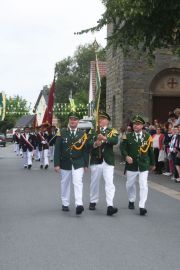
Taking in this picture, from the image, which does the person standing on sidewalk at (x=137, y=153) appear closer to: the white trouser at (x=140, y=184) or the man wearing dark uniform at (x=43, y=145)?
the white trouser at (x=140, y=184)

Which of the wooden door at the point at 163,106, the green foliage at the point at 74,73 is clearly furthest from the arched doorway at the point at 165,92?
the green foliage at the point at 74,73

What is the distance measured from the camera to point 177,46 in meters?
19.4

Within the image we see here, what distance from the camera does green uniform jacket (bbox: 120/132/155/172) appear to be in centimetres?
1102

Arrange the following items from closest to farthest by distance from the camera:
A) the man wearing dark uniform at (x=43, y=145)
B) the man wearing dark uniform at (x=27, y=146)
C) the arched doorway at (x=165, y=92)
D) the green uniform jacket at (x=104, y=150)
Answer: the green uniform jacket at (x=104, y=150) < the man wearing dark uniform at (x=43, y=145) < the man wearing dark uniform at (x=27, y=146) < the arched doorway at (x=165, y=92)

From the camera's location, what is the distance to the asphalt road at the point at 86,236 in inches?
275

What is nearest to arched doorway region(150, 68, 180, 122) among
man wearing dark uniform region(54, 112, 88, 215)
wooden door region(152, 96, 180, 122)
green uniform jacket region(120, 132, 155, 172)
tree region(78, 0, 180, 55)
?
wooden door region(152, 96, 180, 122)

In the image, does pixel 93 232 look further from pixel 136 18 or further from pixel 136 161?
pixel 136 18

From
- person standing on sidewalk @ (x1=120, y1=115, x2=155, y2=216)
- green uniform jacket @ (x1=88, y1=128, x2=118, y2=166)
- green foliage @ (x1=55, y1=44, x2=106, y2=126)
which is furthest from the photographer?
green foliage @ (x1=55, y1=44, x2=106, y2=126)

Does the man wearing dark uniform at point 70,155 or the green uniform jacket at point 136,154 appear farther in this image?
the green uniform jacket at point 136,154

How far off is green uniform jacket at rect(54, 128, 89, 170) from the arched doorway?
2191 centimetres

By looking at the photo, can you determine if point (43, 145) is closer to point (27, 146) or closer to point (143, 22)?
point (27, 146)

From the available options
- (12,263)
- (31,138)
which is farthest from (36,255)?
(31,138)

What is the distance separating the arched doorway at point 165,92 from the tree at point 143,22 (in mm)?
11563

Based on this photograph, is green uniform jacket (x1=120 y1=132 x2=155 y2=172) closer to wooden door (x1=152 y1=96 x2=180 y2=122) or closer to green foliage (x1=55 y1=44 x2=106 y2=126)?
wooden door (x1=152 y1=96 x2=180 y2=122)
